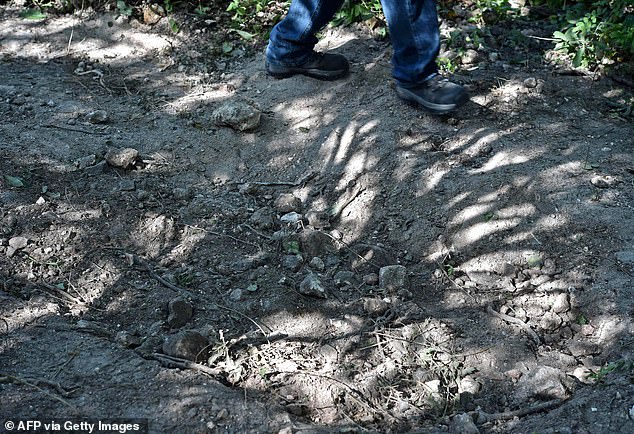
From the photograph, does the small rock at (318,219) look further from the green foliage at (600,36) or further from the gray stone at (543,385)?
the green foliage at (600,36)

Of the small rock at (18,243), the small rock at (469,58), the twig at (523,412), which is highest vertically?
the small rock at (469,58)

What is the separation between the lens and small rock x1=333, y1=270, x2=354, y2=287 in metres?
3.12

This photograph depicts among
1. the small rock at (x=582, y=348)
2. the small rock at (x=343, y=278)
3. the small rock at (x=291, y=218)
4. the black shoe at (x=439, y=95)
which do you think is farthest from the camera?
the black shoe at (x=439, y=95)

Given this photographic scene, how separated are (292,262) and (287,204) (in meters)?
0.46

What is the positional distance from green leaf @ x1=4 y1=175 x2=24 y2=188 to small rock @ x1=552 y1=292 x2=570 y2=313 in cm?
244

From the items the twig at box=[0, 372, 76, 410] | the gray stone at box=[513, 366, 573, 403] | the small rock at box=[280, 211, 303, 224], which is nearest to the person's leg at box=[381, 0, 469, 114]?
the small rock at box=[280, 211, 303, 224]

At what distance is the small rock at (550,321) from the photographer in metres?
2.89

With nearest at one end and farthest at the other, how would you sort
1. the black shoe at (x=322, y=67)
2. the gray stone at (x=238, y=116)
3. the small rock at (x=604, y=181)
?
the small rock at (x=604, y=181)
the gray stone at (x=238, y=116)
the black shoe at (x=322, y=67)

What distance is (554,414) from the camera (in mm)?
2471

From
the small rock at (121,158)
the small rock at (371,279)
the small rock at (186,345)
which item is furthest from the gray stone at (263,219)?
the small rock at (186,345)

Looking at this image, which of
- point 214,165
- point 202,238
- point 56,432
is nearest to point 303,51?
point 214,165

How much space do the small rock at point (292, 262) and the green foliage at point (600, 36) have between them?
2.15 metres

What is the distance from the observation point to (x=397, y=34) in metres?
3.75

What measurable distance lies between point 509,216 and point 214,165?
5.06ft
